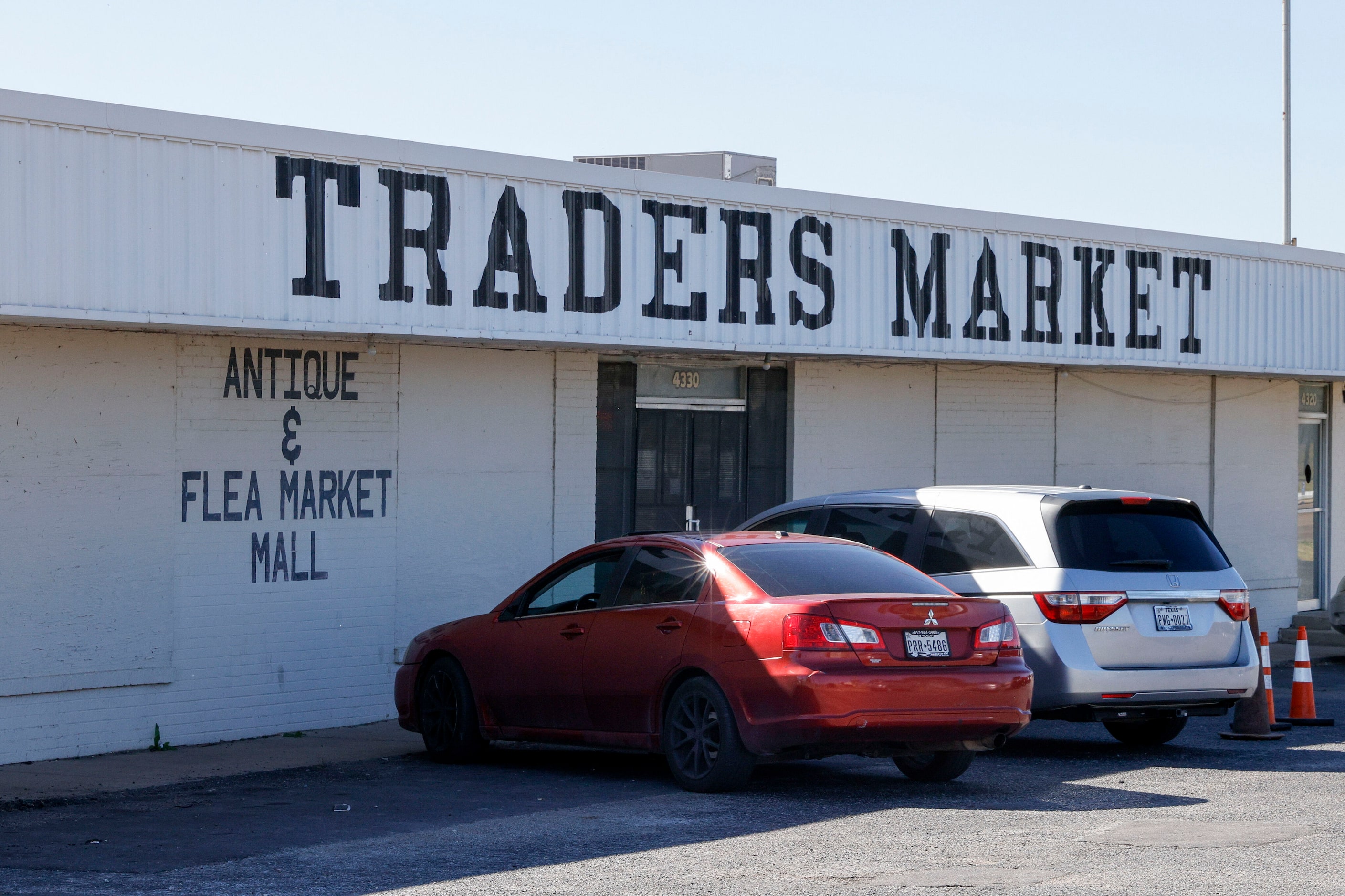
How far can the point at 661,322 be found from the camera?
47.1 feet

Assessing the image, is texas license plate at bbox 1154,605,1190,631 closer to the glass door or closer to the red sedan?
the red sedan

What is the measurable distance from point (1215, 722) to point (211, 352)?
8.22 m

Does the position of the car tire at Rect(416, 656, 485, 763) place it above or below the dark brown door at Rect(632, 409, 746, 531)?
below

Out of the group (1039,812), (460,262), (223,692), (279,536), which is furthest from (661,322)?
(1039,812)

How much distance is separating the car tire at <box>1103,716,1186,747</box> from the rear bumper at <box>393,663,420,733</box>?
4.84m

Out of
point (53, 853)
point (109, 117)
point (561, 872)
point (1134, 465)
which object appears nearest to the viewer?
point (561, 872)

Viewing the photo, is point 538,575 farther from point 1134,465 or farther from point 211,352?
point 1134,465

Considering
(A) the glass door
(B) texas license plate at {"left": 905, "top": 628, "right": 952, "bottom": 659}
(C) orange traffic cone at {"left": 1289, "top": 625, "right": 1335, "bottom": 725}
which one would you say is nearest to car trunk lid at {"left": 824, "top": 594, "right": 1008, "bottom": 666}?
(B) texas license plate at {"left": 905, "top": 628, "right": 952, "bottom": 659}

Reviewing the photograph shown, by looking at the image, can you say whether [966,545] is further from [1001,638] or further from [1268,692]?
[1268,692]

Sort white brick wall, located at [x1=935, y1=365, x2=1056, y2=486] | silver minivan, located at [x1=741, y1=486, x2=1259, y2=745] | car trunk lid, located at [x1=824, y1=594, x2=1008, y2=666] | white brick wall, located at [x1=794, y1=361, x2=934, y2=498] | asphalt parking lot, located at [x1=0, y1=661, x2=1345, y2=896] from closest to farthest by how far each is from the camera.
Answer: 1. asphalt parking lot, located at [x1=0, y1=661, x2=1345, y2=896]
2. car trunk lid, located at [x1=824, y1=594, x2=1008, y2=666]
3. silver minivan, located at [x1=741, y1=486, x2=1259, y2=745]
4. white brick wall, located at [x1=794, y1=361, x2=934, y2=498]
5. white brick wall, located at [x1=935, y1=365, x2=1056, y2=486]

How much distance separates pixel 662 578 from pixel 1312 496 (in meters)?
15.1

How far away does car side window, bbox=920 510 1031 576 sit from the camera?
11.3 m

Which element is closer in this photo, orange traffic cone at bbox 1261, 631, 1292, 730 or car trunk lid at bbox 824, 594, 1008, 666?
car trunk lid at bbox 824, 594, 1008, 666

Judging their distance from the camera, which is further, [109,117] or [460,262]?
[460,262]
